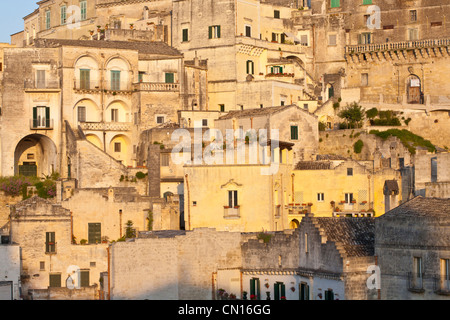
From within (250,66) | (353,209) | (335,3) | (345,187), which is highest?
(335,3)

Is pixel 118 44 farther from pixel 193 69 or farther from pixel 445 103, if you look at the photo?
pixel 445 103

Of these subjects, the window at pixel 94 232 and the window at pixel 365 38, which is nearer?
the window at pixel 94 232

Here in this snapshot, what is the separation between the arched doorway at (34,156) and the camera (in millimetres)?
64562

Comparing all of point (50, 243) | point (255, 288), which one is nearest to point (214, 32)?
point (50, 243)

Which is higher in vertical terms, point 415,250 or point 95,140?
point 95,140

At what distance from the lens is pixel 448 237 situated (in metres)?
32.3

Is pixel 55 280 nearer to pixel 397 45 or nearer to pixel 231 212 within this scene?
pixel 231 212

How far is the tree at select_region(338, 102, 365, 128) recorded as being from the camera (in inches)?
2660

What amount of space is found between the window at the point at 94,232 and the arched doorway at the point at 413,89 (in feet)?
96.6

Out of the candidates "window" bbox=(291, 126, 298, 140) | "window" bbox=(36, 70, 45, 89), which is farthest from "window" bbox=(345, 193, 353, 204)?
"window" bbox=(36, 70, 45, 89)

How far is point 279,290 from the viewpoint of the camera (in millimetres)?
41156

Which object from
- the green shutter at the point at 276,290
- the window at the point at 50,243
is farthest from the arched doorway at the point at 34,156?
the green shutter at the point at 276,290

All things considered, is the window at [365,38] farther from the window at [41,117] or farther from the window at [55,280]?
the window at [55,280]

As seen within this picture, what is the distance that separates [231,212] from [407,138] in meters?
19.0
